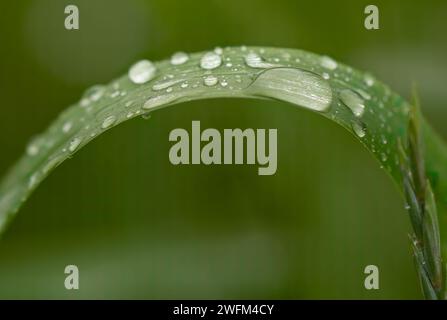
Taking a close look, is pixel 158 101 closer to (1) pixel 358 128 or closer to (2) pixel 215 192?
(1) pixel 358 128

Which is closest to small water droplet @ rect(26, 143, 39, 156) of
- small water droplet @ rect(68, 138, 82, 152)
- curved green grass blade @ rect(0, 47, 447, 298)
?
curved green grass blade @ rect(0, 47, 447, 298)

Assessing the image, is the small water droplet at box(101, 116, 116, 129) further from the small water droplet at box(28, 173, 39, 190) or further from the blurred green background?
the blurred green background

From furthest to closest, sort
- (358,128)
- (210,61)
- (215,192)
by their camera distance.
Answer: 1. (215,192)
2. (210,61)
3. (358,128)

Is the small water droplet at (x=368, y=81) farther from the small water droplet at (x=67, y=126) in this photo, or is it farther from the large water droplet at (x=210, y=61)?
the small water droplet at (x=67, y=126)

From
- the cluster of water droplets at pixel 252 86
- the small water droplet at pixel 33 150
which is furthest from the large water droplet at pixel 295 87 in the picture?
the small water droplet at pixel 33 150

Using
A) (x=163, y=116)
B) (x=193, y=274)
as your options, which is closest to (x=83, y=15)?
(x=163, y=116)

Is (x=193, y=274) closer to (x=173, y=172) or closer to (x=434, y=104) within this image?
(x=173, y=172)

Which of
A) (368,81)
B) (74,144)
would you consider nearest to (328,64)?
(368,81)

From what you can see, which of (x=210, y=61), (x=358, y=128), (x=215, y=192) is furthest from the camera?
(x=215, y=192)
